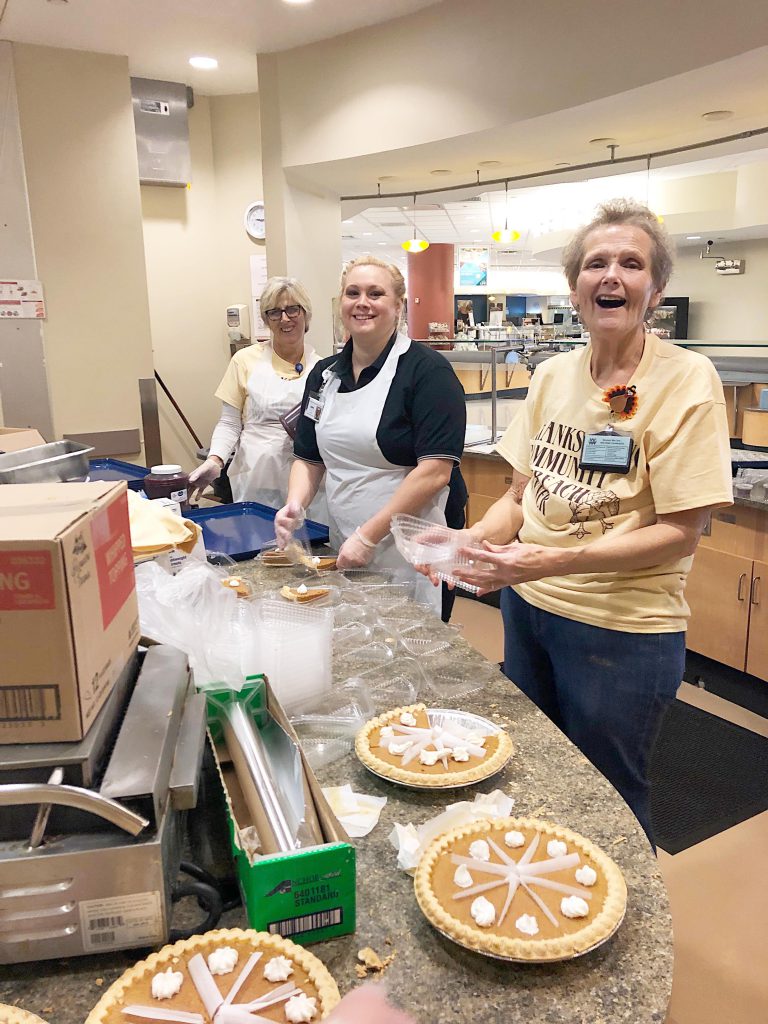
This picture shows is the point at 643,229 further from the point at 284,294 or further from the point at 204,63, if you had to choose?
the point at 204,63

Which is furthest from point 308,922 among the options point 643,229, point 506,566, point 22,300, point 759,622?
point 22,300

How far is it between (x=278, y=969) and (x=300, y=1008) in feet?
0.17

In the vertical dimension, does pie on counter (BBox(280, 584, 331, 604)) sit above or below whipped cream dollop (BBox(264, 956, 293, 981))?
above

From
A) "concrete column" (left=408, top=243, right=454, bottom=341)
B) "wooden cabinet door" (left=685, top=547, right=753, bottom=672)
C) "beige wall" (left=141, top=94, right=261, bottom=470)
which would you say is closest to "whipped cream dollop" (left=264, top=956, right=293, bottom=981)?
"wooden cabinet door" (left=685, top=547, right=753, bottom=672)

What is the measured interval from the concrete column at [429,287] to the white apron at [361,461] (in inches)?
449

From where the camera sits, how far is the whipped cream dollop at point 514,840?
0.90 meters

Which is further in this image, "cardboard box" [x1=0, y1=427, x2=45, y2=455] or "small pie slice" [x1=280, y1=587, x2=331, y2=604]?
"cardboard box" [x1=0, y1=427, x2=45, y2=455]

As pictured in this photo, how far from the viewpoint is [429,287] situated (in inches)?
527

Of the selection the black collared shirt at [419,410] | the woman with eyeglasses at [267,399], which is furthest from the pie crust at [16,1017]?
the woman with eyeglasses at [267,399]

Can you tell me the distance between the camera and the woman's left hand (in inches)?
54.3

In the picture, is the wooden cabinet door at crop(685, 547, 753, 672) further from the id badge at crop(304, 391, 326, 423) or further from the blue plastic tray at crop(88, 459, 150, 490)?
the blue plastic tray at crop(88, 459, 150, 490)

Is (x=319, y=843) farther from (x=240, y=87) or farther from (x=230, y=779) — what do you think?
(x=240, y=87)

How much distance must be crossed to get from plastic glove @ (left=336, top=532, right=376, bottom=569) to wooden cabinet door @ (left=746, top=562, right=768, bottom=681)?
1841 millimetres

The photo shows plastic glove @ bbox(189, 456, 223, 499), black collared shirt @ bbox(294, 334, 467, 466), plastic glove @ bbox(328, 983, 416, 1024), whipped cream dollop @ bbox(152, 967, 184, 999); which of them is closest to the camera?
plastic glove @ bbox(328, 983, 416, 1024)
